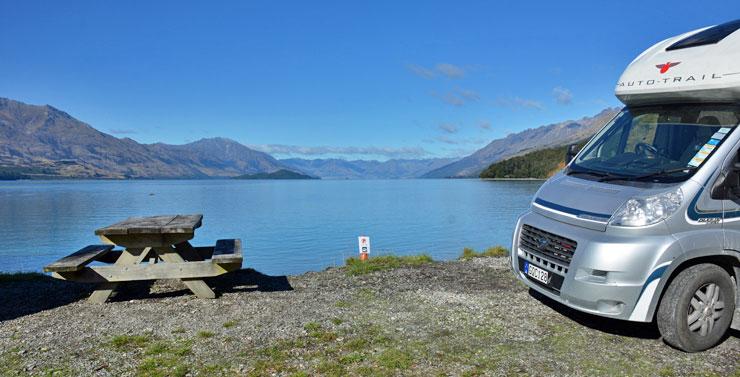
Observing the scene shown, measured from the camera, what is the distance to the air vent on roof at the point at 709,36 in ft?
21.1

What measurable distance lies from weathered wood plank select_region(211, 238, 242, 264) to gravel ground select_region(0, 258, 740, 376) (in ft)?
2.63

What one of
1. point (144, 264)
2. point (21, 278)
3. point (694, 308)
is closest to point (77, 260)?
point (144, 264)

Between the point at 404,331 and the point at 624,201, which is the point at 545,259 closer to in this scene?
the point at 624,201

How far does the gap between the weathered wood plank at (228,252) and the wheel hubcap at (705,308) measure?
672cm

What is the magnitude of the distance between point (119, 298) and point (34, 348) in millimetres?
2735

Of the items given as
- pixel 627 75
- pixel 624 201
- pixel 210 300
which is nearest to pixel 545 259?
pixel 624 201

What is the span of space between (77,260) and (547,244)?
764 cm

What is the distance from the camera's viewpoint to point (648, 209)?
556 centimetres

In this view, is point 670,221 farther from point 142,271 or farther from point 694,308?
point 142,271

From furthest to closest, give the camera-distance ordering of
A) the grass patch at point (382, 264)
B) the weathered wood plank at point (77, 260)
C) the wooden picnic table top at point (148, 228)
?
the grass patch at point (382, 264) < the wooden picnic table top at point (148, 228) < the weathered wood plank at point (77, 260)

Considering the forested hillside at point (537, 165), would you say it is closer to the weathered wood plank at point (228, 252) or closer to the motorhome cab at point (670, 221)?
the weathered wood plank at point (228, 252)

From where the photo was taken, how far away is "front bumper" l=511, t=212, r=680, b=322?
17.9 feet

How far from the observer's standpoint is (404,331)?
265 inches

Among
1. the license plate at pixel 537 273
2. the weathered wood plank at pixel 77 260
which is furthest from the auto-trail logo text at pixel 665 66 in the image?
the weathered wood plank at pixel 77 260
